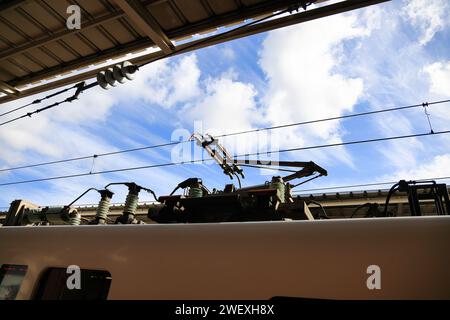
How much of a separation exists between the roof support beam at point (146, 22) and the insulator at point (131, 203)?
291 centimetres

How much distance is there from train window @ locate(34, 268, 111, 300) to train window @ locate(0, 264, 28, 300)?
18 centimetres

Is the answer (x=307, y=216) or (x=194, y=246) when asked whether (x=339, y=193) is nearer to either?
(x=307, y=216)

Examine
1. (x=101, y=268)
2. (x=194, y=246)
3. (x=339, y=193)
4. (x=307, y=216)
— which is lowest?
(x=101, y=268)

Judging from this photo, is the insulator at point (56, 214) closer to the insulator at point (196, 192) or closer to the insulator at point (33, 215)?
the insulator at point (33, 215)

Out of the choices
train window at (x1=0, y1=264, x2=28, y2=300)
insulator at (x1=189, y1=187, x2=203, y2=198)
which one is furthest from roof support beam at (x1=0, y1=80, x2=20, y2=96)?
train window at (x1=0, y1=264, x2=28, y2=300)

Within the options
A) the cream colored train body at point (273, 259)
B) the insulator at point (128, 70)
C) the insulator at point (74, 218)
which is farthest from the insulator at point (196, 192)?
the insulator at point (74, 218)

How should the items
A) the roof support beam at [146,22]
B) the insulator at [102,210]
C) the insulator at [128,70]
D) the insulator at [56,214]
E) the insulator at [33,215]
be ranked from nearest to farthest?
the insulator at [102,210] < the roof support beam at [146,22] < the insulator at [128,70] < the insulator at [56,214] < the insulator at [33,215]

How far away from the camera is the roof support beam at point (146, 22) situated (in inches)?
178

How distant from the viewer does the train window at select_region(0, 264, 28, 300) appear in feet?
6.74

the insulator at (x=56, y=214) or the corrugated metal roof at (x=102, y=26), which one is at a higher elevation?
the corrugated metal roof at (x=102, y=26)

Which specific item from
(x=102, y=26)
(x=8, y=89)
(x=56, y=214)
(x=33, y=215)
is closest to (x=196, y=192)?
(x=102, y=26)
